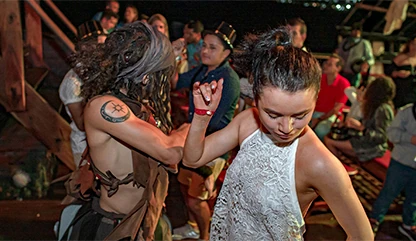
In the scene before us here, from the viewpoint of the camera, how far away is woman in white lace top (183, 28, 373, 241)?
1.51m

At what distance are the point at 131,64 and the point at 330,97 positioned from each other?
10.8ft

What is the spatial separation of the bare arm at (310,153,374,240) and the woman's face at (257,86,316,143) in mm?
144

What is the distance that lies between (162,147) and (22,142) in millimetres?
3770

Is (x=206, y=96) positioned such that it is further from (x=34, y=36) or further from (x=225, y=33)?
(x=34, y=36)

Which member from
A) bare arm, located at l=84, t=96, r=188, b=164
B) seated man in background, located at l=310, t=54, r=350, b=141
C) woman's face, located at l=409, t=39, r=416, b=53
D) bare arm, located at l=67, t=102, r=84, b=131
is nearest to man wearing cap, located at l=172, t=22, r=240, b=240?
bare arm, located at l=67, t=102, r=84, b=131

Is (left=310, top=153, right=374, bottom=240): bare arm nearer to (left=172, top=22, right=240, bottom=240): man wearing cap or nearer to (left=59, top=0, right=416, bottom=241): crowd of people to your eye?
(left=59, top=0, right=416, bottom=241): crowd of people

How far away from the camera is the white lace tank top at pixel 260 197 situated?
5.37 ft

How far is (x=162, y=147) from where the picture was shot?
207cm

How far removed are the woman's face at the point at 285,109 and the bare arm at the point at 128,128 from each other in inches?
25.4

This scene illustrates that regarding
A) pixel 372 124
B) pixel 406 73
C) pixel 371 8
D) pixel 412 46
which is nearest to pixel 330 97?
A: pixel 372 124

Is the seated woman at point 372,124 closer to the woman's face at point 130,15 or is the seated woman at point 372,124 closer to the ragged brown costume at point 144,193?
the ragged brown costume at point 144,193

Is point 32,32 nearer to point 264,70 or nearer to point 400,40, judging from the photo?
point 264,70

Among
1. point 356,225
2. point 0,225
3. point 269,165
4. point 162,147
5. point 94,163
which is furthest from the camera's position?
point 0,225

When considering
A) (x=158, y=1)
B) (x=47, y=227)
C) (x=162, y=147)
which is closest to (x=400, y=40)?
(x=158, y=1)
